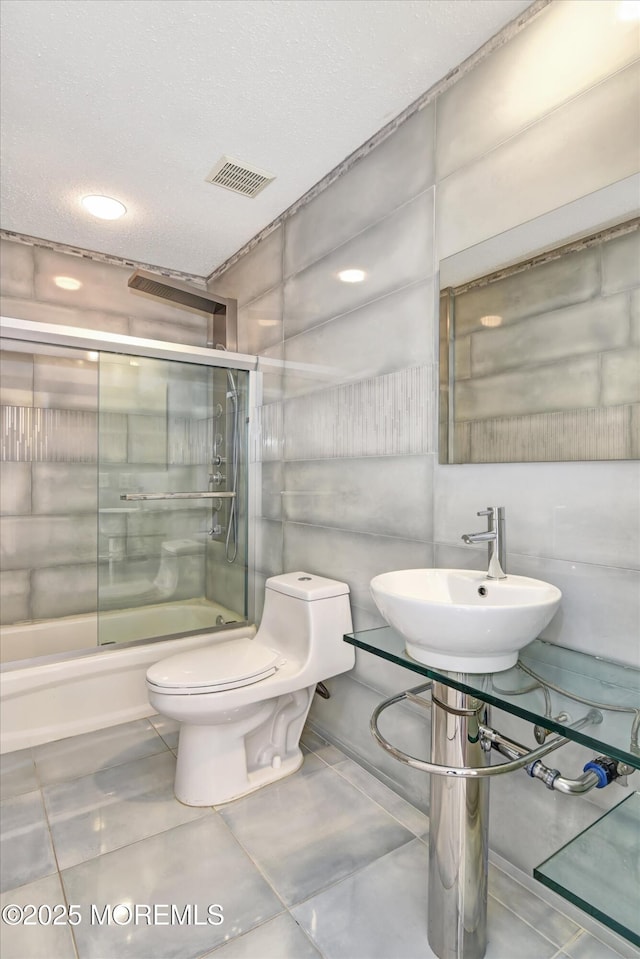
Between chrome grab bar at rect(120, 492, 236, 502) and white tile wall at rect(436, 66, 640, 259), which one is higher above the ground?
white tile wall at rect(436, 66, 640, 259)

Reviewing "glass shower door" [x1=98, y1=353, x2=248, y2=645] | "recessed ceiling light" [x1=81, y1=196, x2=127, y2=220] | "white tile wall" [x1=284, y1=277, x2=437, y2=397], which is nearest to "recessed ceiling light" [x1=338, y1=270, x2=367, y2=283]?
"white tile wall" [x1=284, y1=277, x2=437, y2=397]

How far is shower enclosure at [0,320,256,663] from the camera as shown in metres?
2.36

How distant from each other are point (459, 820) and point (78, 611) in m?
2.38

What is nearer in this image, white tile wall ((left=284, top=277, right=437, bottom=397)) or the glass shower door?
white tile wall ((left=284, top=277, right=437, bottom=397))

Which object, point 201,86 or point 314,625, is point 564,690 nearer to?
point 314,625

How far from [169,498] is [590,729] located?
2042 mm

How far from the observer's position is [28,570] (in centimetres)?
281

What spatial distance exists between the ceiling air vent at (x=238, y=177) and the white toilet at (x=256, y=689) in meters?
1.69

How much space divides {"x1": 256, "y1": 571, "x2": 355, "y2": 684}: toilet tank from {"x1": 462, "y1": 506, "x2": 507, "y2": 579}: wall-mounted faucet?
78 centimetres

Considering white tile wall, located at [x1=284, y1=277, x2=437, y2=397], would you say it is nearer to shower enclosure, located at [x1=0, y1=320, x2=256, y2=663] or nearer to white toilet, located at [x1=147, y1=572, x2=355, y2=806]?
shower enclosure, located at [x1=0, y1=320, x2=256, y2=663]

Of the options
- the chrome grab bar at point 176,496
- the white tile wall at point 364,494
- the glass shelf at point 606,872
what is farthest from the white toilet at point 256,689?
the glass shelf at point 606,872

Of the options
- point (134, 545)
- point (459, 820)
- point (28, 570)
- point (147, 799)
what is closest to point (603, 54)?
point (459, 820)

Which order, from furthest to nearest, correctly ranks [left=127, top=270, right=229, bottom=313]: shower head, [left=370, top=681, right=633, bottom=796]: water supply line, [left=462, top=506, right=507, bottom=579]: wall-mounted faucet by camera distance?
[left=127, top=270, right=229, bottom=313]: shower head
[left=462, top=506, right=507, bottom=579]: wall-mounted faucet
[left=370, top=681, right=633, bottom=796]: water supply line

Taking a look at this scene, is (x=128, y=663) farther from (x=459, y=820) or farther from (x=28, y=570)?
(x=459, y=820)
